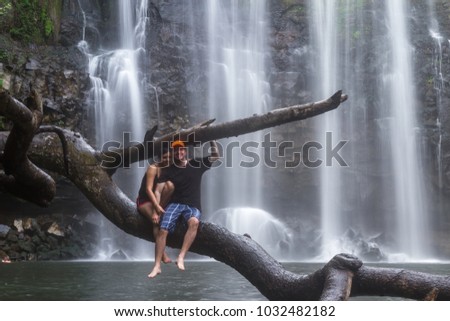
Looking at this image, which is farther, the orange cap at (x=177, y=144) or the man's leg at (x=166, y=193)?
the man's leg at (x=166, y=193)

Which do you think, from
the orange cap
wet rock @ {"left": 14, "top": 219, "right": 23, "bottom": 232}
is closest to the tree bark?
the orange cap

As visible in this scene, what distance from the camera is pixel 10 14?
25094mm

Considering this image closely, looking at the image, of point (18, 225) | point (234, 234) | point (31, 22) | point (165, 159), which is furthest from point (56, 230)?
point (234, 234)

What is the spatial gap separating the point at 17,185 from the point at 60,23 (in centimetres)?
2351

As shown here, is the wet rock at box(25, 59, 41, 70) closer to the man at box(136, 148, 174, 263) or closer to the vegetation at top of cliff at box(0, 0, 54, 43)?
the vegetation at top of cliff at box(0, 0, 54, 43)

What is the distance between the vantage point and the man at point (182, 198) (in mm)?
5230

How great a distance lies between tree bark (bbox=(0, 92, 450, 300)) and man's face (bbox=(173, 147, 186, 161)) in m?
0.13

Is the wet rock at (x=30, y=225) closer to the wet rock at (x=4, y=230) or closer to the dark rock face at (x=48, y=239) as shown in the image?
the dark rock face at (x=48, y=239)

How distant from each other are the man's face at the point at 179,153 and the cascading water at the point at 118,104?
19.4m

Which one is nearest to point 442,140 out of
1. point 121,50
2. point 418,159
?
point 418,159

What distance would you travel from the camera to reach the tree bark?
447 cm

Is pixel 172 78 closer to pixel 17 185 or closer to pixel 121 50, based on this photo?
pixel 121 50

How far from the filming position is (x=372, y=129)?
29.2m

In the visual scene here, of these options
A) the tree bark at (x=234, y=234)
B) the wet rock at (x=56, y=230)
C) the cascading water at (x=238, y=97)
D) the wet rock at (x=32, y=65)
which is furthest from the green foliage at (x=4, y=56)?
the tree bark at (x=234, y=234)
